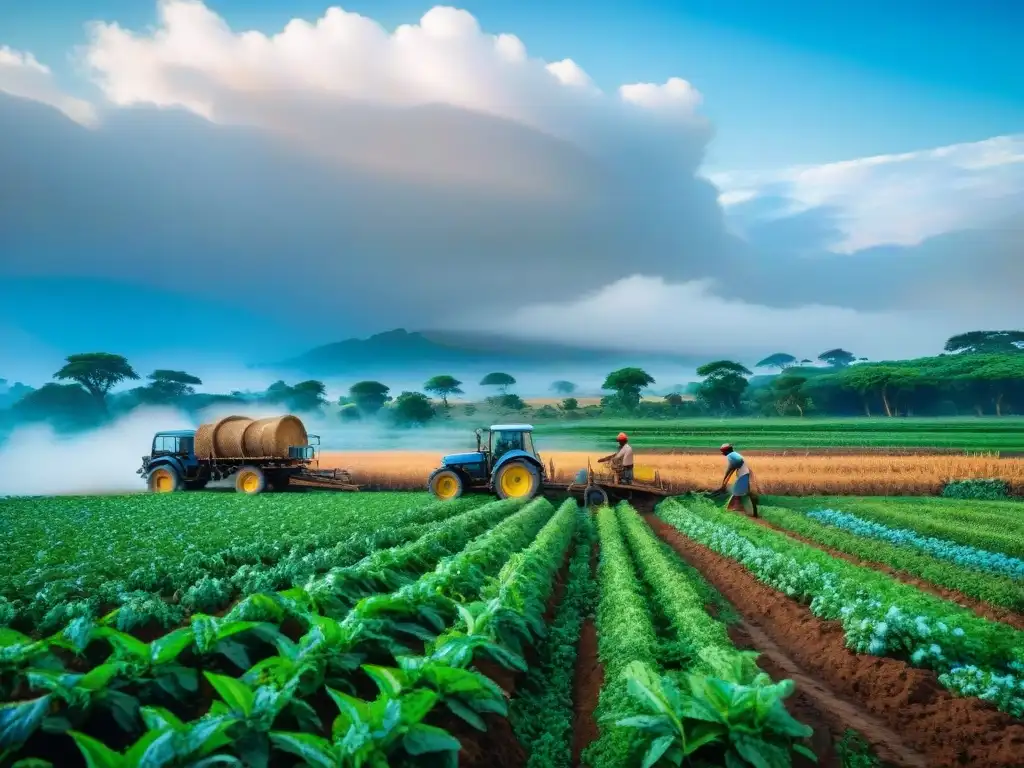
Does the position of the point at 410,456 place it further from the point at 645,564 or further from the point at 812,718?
the point at 812,718

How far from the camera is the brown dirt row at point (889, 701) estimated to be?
4781 mm

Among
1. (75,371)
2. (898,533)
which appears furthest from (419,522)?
(75,371)

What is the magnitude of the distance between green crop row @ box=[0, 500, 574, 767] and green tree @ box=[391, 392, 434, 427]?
163ft

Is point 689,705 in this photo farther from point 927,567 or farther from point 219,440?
point 219,440

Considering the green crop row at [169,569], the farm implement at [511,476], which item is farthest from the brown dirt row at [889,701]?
the farm implement at [511,476]

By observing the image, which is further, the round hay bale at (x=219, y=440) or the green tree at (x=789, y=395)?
the green tree at (x=789, y=395)

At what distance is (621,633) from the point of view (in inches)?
262

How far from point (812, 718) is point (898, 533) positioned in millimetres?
Result: 12235

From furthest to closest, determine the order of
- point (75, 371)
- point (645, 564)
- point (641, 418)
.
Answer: point (75, 371) → point (641, 418) → point (645, 564)

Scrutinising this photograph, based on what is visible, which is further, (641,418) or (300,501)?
(641,418)

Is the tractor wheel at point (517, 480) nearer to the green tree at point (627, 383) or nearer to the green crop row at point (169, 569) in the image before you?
the green crop row at point (169, 569)

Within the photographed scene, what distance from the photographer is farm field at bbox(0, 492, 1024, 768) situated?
357 centimetres

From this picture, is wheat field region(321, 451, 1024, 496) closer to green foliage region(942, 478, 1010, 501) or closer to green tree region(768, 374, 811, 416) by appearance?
green foliage region(942, 478, 1010, 501)

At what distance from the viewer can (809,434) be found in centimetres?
4016
